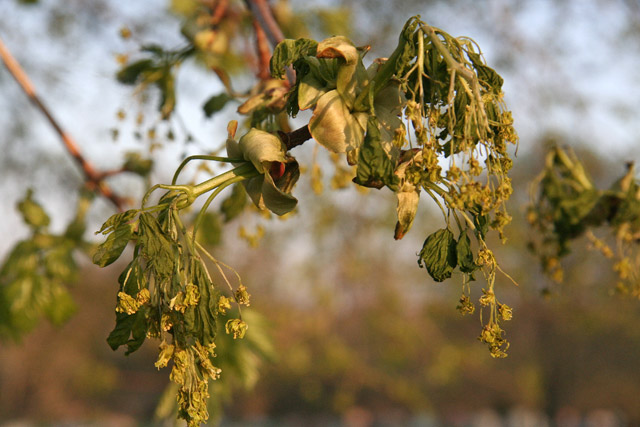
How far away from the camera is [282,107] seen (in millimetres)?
670

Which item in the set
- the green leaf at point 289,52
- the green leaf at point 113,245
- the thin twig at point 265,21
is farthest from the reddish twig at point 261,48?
the green leaf at point 113,245

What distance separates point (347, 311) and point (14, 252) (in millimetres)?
7061

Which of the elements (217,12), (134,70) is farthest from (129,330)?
(217,12)

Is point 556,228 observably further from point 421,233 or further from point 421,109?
point 421,233

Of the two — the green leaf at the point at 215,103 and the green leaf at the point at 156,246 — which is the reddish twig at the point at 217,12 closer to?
the green leaf at the point at 215,103

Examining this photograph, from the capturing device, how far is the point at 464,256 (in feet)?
1.45

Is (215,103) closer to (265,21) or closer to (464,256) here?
(265,21)

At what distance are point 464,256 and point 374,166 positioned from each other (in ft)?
0.31

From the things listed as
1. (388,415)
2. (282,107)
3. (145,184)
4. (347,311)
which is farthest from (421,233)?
(282,107)

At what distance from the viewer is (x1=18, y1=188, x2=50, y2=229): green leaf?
1.28m

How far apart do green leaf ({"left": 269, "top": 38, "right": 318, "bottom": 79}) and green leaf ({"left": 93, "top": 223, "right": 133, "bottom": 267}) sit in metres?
0.18

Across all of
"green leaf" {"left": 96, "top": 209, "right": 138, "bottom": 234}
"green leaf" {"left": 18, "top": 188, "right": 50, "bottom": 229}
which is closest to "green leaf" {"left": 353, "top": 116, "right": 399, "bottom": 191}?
"green leaf" {"left": 96, "top": 209, "right": 138, "bottom": 234}

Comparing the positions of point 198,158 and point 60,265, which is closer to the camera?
point 198,158

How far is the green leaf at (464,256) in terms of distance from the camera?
44 centimetres
